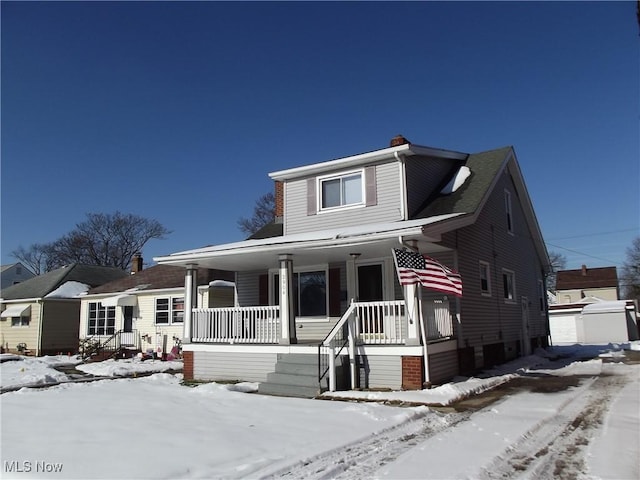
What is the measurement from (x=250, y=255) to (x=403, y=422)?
6637 mm

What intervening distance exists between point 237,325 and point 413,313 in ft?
16.3

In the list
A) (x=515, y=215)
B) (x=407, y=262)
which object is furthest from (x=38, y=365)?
(x=515, y=215)

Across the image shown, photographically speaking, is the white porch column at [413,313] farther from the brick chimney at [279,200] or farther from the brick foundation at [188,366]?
the brick chimney at [279,200]

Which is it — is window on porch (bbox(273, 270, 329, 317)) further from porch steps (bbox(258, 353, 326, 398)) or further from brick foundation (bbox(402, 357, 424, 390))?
brick foundation (bbox(402, 357, 424, 390))

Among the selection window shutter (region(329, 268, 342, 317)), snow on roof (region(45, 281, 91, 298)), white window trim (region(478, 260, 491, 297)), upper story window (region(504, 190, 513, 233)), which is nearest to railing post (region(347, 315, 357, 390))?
window shutter (region(329, 268, 342, 317))

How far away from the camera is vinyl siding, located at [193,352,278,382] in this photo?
42.1 ft

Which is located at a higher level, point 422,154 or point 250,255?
point 422,154

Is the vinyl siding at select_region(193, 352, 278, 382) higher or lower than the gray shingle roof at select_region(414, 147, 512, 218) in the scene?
lower

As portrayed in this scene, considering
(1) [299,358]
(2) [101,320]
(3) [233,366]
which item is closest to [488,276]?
(1) [299,358]

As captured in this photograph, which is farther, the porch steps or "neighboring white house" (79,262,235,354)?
"neighboring white house" (79,262,235,354)

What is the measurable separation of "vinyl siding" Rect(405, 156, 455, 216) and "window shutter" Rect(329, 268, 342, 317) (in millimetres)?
2617

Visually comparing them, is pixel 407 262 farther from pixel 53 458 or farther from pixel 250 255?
pixel 53 458

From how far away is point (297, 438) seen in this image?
6.66 m

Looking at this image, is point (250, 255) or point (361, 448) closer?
point (361, 448)
